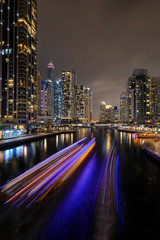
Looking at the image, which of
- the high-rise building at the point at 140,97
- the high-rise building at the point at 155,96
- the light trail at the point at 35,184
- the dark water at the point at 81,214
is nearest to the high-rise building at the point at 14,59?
the light trail at the point at 35,184

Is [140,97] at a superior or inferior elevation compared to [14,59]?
inferior

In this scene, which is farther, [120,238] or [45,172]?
[45,172]

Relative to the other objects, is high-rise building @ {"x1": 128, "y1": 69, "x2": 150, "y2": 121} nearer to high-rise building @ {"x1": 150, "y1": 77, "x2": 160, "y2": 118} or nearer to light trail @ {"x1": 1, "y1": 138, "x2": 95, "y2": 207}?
high-rise building @ {"x1": 150, "y1": 77, "x2": 160, "y2": 118}

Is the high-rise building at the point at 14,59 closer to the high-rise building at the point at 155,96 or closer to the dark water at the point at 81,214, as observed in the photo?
the dark water at the point at 81,214

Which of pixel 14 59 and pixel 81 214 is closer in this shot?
pixel 81 214

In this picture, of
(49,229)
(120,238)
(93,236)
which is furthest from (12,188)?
(120,238)

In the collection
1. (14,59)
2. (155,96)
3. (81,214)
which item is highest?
(14,59)

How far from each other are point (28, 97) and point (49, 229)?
325ft

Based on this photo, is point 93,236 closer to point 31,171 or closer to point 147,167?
point 31,171

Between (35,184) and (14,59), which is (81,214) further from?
(14,59)

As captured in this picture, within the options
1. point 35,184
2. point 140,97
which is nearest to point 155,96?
point 140,97

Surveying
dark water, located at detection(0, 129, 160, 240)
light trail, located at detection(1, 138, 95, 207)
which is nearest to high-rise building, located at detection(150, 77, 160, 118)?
dark water, located at detection(0, 129, 160, 240)

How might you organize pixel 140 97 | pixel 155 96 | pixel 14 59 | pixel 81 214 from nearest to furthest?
pixel 81 214 → pixel 14 59 → pixel 155 96 → pixel 140 97

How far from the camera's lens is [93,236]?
249 inches
